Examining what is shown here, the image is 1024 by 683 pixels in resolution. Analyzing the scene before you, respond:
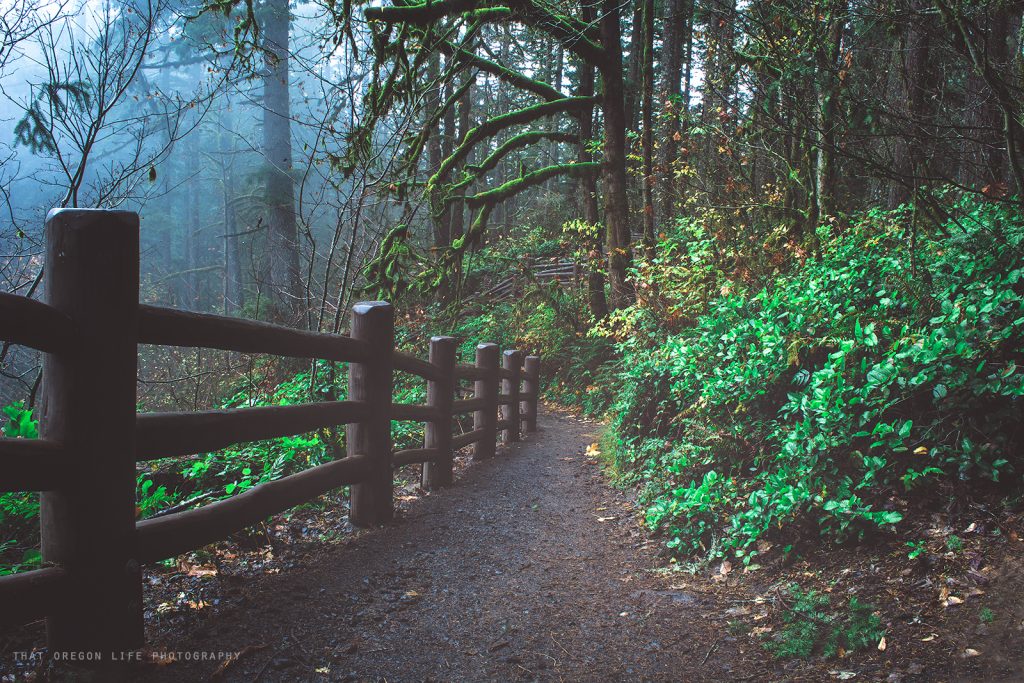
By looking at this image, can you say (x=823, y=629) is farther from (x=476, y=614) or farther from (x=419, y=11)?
(x=419, y=11)

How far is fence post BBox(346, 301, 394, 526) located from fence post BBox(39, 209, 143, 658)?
7.15ft

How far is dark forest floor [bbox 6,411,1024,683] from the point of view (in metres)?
2.79

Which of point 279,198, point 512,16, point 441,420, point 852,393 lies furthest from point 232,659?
point 279,198

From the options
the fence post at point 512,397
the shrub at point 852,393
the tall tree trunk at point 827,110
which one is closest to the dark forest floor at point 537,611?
the shrub at point 852,393

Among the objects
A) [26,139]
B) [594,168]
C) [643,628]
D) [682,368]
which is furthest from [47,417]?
[594,168]

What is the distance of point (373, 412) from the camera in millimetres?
4691

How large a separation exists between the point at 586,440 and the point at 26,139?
25.6 ft

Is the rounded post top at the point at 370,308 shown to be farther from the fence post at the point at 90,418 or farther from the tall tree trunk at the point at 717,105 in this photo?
the tall tree trunk at the point at 717,105

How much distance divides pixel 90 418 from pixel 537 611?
248cm

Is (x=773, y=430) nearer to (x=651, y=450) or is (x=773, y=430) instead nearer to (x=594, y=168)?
(x=651, y=450)

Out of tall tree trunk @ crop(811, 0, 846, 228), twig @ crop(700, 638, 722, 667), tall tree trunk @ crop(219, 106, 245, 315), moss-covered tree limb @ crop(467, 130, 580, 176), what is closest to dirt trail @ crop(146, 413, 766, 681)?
twig @ crop(700, 638, 722, 667)

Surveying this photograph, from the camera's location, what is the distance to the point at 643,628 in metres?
3.48

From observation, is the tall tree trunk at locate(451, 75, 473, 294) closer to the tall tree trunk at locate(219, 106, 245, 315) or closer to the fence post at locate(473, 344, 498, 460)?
the fence post at locate(473, 344, 498, 460)

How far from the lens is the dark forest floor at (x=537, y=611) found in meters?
2.79
